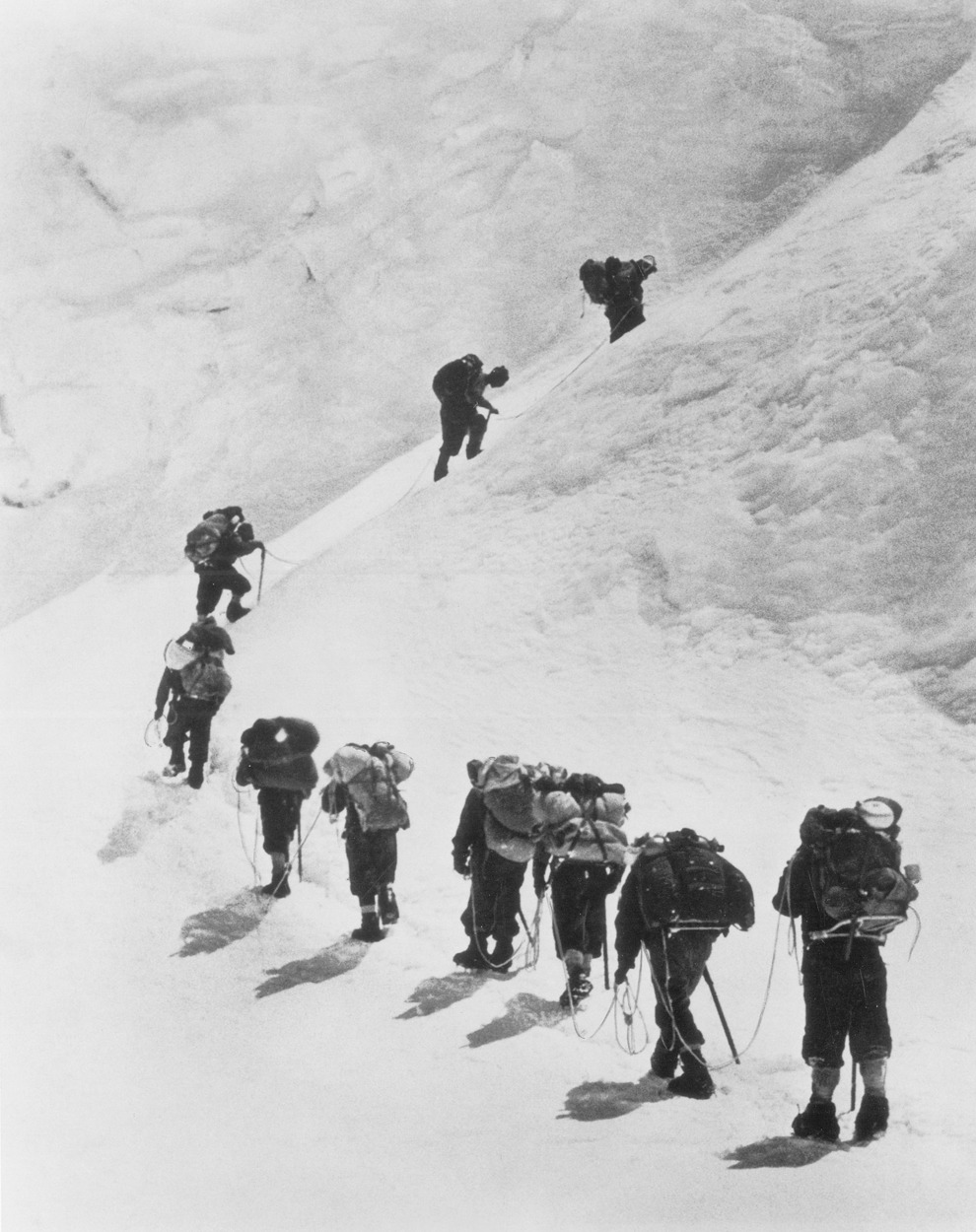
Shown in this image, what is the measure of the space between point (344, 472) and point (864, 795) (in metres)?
11.0

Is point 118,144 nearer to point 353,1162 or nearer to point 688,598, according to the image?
point 688,598

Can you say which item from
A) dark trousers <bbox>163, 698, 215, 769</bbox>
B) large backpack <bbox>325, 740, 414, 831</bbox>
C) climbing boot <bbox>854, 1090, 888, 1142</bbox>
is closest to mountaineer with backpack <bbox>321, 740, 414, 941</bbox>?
large backpack <bbox>325, 740, 414, 831</bbox>

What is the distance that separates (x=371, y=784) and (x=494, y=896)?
1013 millimetres

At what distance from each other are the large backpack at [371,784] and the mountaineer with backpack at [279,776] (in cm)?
75

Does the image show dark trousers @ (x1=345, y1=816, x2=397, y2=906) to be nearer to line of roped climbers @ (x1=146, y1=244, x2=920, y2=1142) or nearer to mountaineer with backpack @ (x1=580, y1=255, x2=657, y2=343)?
line of roped climbers @ (x1=146, y1=244, x2=920, y2=1142)

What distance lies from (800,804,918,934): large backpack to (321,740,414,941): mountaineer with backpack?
283 cm

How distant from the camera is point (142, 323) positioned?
2042 cm

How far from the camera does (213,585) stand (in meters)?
13.5

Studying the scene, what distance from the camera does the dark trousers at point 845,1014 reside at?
17.9 feet

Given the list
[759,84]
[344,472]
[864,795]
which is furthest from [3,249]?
[864,795]

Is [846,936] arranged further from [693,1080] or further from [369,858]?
[369,858]

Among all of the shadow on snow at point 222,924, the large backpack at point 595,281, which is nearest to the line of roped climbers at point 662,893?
the shadow on snow at point 222,924

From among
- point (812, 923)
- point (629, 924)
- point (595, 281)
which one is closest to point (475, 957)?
point (629, 924)

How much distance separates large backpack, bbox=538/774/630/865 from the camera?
6777 millimetres
